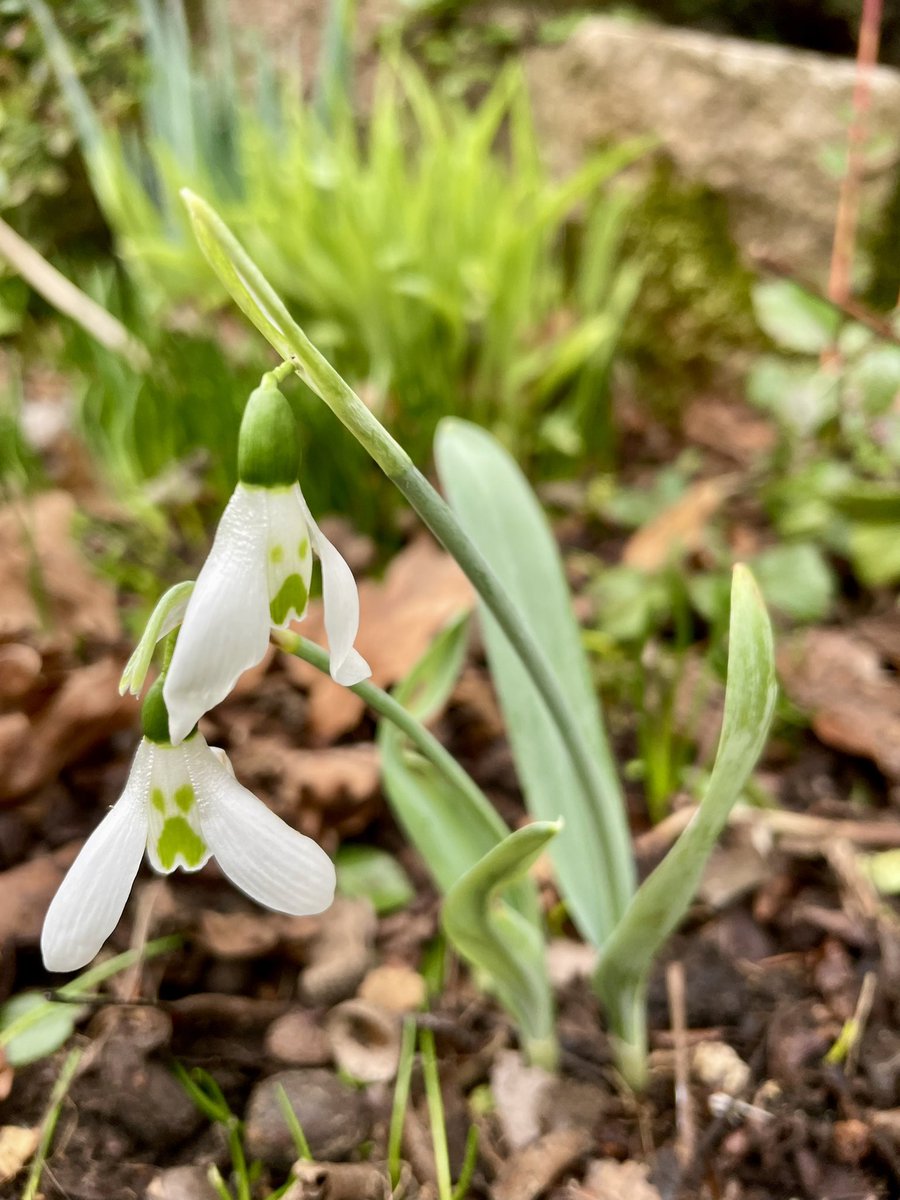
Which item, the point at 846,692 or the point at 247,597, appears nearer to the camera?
the point at 247,597

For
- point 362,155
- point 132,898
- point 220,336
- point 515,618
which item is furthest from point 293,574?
point 362,155

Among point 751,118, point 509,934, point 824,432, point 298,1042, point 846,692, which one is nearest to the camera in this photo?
point 509,934

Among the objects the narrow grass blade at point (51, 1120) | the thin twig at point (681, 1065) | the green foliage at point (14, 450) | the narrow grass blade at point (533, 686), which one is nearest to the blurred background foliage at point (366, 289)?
the green foliage at point (14, 450)

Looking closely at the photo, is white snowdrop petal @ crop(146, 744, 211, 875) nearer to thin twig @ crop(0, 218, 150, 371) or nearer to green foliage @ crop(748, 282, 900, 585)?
green foliage @ crop(748, 282, 900, 585)

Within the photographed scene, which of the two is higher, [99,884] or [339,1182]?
[99,884]

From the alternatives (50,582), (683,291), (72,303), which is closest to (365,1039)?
(50,582)

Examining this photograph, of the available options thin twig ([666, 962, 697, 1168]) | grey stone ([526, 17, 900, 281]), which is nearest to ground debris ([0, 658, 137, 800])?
thin twig ([666, 962, 697, 1168])

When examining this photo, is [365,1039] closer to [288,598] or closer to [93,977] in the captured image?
[93,977]
